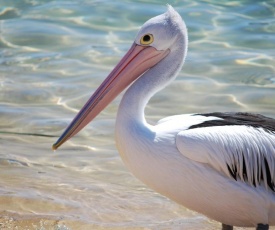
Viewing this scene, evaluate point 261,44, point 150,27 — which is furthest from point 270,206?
point 261,44

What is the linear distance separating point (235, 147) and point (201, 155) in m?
0.22

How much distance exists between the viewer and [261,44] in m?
9.78

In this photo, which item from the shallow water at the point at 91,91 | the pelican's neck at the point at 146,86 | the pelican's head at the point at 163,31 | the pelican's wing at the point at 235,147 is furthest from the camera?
the shallow water at the point at 91,91

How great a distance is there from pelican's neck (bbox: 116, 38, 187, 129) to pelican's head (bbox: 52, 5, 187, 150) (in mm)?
36

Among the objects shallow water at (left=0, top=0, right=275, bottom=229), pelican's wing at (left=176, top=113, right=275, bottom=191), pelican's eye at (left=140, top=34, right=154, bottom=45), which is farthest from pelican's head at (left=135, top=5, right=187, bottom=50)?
shallow water at (left=0, top=0, right=275, bottom=229)

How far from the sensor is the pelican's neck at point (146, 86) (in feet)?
14.7

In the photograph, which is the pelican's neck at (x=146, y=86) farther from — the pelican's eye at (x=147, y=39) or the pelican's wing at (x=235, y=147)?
the pelican's wing at (x=235, y=147)

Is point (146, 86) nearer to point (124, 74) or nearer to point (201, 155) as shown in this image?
point (124, 74)

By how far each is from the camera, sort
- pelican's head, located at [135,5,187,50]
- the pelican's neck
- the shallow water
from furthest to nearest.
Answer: the shallow water
pelican's head, located at [135,5,187,50]
the pelican's neck

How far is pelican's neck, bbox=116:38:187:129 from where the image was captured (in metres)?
4.48

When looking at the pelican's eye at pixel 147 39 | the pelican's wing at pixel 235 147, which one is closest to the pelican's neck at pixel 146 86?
the pelican's eye at pixel 147 39

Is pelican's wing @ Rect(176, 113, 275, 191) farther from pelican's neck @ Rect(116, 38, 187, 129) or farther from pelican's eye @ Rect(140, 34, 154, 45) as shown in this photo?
pelican's eye @ Rect(140, 34, 154, 45)

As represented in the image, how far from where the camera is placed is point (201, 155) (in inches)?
170

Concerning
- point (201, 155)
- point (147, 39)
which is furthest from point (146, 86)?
point (201, 155)
